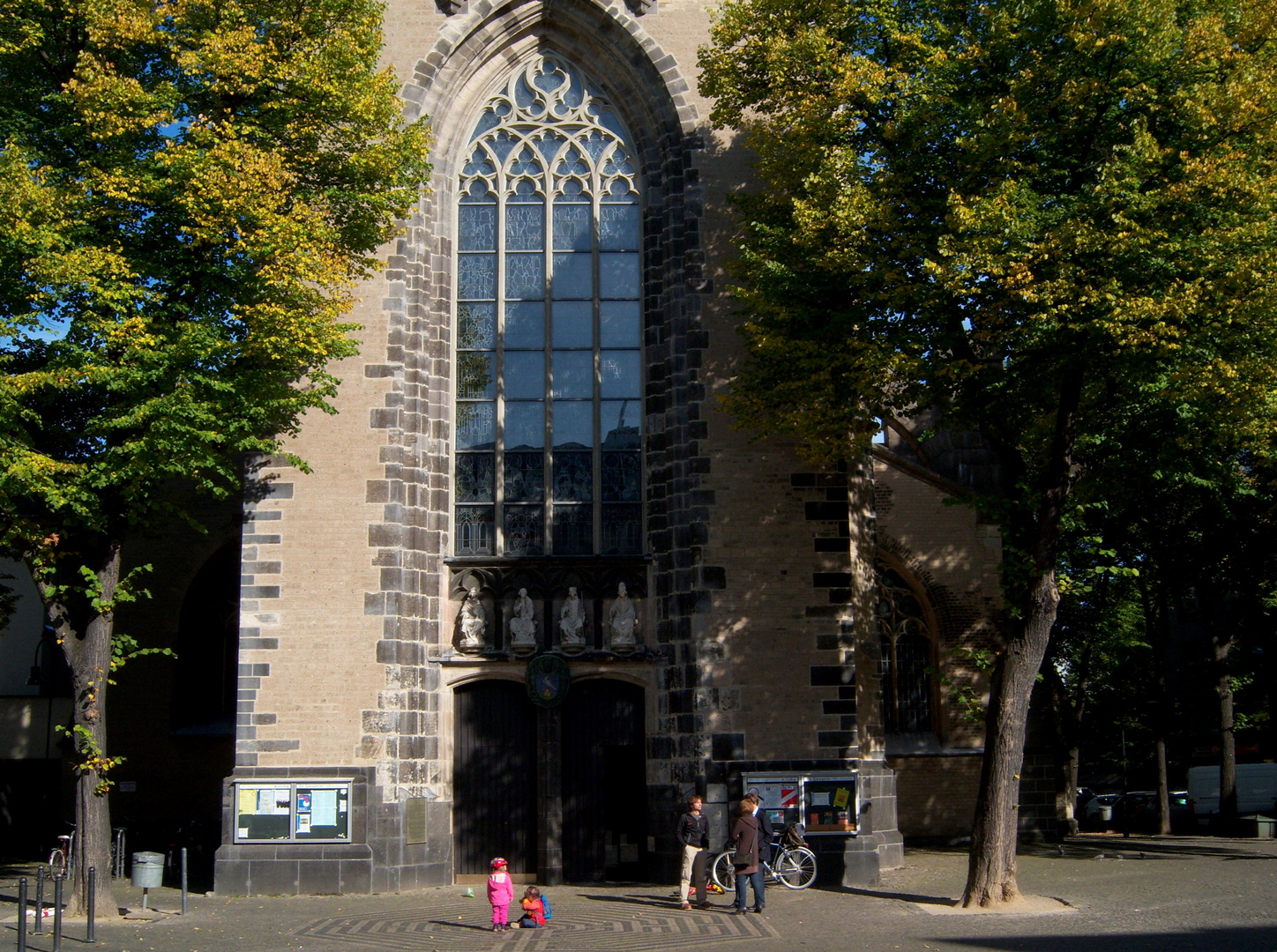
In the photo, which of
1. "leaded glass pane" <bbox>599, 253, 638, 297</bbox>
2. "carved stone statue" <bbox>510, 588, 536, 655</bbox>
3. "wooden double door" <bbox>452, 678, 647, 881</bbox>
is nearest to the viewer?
"wooden double door" <bbox>452, 678, 647, 881</bbox>

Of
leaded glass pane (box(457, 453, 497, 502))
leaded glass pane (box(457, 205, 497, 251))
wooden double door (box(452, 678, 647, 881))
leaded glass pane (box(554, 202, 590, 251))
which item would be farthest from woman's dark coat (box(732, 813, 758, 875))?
leaded glass pane (box(457, 205, 497, 251))

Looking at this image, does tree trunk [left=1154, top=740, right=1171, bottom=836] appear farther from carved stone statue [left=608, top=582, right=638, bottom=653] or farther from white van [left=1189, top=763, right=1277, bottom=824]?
carved stone statue [left=608, top=582, right=638, bottom=653]

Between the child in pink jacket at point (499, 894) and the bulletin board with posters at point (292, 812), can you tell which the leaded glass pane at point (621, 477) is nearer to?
the bulletin board with posters at point (292, 812)

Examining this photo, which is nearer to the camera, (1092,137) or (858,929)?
(858,929)

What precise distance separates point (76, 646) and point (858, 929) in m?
9.97

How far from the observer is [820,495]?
18.9 m

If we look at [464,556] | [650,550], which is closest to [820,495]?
[650,550]

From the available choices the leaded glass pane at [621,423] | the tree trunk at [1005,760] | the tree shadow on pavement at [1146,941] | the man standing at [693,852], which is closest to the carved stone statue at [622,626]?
the leaded glass pane at [621,423]

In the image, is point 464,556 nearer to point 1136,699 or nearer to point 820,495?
point 820,495

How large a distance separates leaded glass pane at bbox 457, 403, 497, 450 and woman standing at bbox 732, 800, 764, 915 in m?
7.54

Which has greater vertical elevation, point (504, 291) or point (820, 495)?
point (504, 291)

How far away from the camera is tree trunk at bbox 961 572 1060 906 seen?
1434cm

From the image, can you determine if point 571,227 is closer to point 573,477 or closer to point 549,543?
point 573,477

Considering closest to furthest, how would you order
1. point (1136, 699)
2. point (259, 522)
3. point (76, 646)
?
point (76, 646) < point (259, 522) < point (1136, 699)
